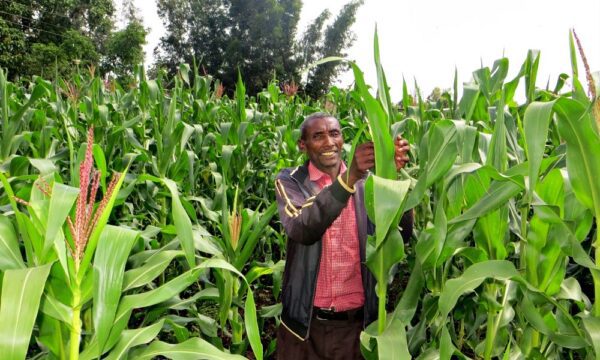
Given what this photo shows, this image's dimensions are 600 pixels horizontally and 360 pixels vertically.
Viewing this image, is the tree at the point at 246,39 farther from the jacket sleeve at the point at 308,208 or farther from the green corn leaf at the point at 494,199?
the green corn leaf at the point at 494,199

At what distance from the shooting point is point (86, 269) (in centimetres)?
139

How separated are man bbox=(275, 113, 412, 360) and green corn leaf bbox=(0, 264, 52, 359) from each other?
1.10m

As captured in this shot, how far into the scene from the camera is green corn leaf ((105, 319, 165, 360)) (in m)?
1.40

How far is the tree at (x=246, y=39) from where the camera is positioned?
106 feet

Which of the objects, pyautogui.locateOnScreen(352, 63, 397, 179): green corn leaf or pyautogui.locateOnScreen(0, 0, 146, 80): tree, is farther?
pyautogui.locateOnScreen(0, 0, 146, 80): tree

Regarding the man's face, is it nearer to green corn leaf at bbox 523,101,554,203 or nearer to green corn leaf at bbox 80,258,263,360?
green corn leaf at bbox 80,258,263,360

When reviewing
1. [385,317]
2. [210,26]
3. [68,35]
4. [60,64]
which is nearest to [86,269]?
[385,317]

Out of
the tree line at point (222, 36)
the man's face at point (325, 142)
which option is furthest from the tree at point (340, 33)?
the man's face at point (325, 142)

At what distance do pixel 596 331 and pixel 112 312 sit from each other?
1.35 meters

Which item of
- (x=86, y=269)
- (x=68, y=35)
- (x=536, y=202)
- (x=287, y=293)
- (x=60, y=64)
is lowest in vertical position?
(x=287, y=293)

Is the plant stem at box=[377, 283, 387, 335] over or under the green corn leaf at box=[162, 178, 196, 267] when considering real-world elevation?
under

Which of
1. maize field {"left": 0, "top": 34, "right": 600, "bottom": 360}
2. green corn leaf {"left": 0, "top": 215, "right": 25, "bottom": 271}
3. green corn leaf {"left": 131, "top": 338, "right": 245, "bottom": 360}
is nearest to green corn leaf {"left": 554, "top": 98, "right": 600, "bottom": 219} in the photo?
maize field {"left": 0, "top": 34, "right": 600, "bottom": 360}

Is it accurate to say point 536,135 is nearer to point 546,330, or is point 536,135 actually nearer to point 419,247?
point 419,247

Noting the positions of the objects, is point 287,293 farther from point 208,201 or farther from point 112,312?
point 208,201
